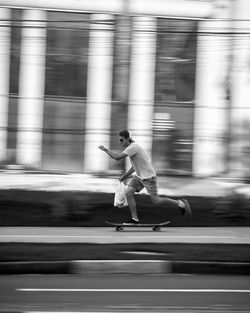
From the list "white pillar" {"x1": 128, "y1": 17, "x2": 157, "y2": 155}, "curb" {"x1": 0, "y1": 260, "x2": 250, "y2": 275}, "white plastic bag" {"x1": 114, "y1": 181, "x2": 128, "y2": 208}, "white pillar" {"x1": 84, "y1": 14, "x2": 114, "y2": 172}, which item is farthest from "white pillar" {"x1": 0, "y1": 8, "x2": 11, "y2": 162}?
"curb" {"x1": 0, "y1": 260, "x2": 250, "y2": 275}

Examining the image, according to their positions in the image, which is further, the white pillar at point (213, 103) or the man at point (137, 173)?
the white pillar at point (213, 103)

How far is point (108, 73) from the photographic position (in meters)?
20.2

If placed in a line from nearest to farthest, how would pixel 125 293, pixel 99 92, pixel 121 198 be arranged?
pixel 125 293 < pixel 121 198 < pixel 99 92

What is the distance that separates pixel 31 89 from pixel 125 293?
13537 millimetres

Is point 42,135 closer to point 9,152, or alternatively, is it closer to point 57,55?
point 9,152

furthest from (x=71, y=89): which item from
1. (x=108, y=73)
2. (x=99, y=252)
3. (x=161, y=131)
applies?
(x=99, y=252)

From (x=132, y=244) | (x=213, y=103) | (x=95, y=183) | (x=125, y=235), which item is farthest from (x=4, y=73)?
(x=132, y=244)

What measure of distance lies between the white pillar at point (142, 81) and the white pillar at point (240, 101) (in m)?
1.57

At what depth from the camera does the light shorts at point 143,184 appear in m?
14.1

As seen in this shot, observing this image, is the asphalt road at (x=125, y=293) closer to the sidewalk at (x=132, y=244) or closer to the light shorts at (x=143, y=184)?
the sidewalk at (x=132, y=244)

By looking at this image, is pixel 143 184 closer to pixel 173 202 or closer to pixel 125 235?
pixel 173 202

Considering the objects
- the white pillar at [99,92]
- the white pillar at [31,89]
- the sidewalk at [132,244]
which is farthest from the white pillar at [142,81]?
the sidewalk at [132,244]

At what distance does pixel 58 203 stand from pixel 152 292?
25.3ft

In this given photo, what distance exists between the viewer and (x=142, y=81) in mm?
19844
